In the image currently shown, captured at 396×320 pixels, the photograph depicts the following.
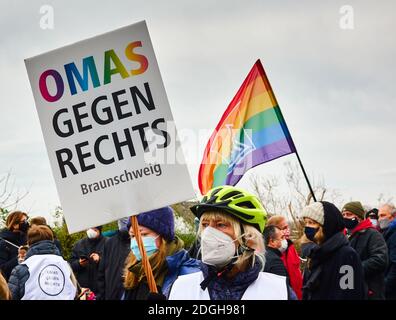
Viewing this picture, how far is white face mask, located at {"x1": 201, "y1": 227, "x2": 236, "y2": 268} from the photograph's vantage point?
5227 millimetres

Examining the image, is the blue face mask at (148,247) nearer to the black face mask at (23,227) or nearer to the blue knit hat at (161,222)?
the blue knit hat at (161,222)

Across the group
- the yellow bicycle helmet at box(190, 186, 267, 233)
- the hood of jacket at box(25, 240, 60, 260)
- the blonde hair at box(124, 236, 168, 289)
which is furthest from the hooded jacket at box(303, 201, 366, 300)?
the hood of jacket at box(25, 240, 60, 260)

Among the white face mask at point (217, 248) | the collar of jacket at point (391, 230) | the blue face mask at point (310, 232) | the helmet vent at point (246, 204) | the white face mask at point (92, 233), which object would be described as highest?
the white face mask at point (92, 233)

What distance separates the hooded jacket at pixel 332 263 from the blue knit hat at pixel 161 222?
4.30ft

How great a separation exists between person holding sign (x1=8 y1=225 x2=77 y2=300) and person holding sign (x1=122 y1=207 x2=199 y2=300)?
108 centimetres

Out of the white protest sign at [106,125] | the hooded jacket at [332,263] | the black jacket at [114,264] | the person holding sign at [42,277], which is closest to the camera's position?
the white protest sign at [106,125]

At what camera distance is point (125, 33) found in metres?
5.75

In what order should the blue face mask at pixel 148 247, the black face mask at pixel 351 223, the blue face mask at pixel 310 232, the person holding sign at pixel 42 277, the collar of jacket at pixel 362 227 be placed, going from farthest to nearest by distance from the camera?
the black face mask at pixel 351 223 < the collar of jacket at pixel 362 227 < the person holding sign at pixel 42 277 < the blue face mask at pixel 310 232 < the blue face mask at pixel 148 247

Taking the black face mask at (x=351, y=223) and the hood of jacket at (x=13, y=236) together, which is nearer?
the black face mask at (x=351, y=223)

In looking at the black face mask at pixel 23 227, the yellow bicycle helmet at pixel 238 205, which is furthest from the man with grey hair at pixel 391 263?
the yellow bicycle helmet at pixel 238 205

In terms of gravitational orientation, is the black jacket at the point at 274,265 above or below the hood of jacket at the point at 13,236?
below

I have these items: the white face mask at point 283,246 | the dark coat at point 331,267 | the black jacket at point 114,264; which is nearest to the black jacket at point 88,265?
the black jacket at point 114,264

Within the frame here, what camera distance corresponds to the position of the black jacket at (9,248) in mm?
10312

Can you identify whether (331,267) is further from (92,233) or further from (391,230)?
(92,233)
